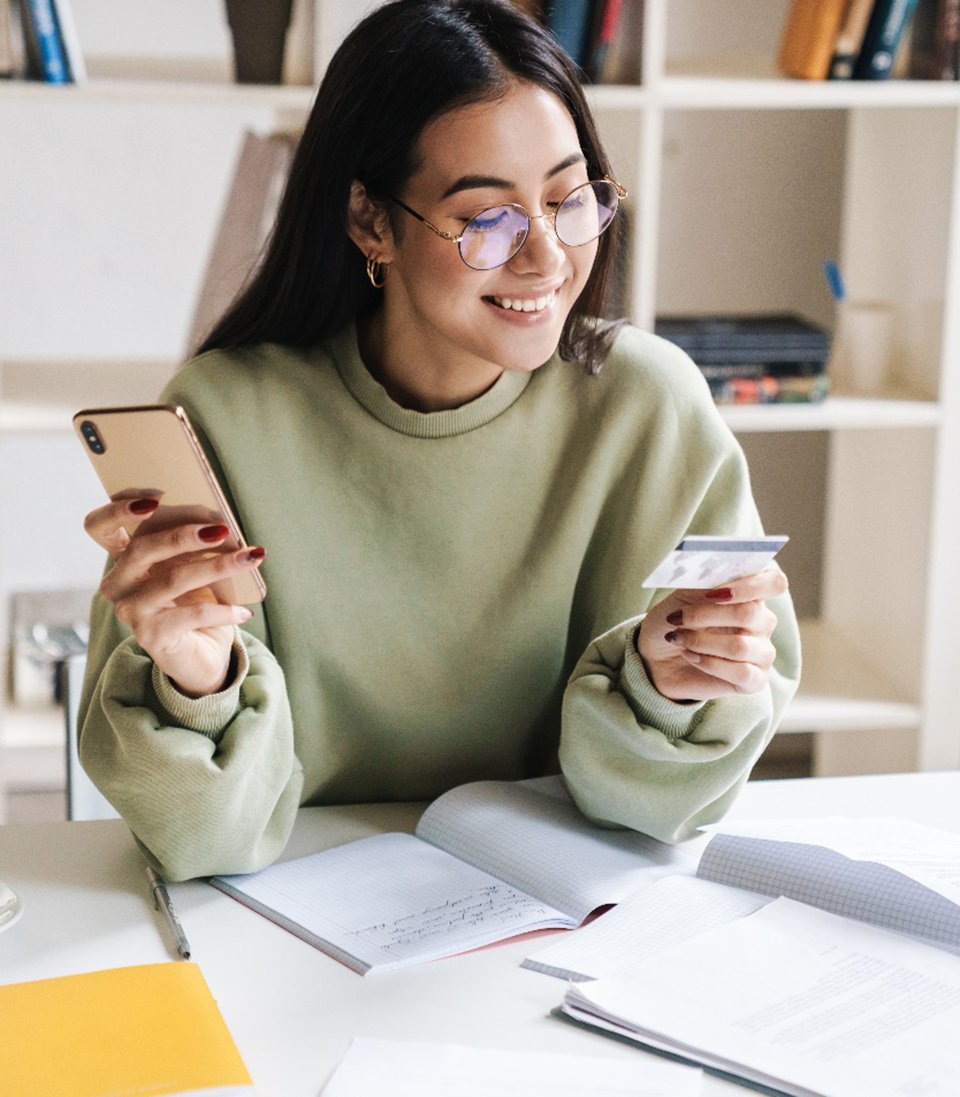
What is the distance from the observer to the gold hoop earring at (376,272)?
1.46 m

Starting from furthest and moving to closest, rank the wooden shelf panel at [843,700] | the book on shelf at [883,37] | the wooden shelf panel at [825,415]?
the wooden shelf panel at [843,700], the wooden shelf panel at [825,415], the book on shelf at [883,37]

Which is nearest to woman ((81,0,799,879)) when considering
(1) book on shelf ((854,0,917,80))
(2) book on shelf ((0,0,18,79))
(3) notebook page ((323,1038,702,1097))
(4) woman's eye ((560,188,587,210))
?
(4) woman's eye ((560,188,587,210))

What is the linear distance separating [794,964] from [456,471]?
1.97 ft

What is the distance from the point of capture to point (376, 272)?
1.48m

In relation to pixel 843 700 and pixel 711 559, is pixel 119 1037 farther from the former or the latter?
pixel 843 700

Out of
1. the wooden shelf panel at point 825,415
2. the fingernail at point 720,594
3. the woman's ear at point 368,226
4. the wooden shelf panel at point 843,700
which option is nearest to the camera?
the fingernail at point 720,594

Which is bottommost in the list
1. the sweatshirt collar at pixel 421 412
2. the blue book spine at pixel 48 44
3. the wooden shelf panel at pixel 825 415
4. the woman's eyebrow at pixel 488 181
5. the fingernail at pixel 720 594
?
the wooden shelf panel at pixel 825 415

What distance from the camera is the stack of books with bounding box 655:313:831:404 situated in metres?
2.38

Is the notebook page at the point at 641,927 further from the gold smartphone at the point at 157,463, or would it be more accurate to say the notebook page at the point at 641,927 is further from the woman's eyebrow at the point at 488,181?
the woman's eyebrow at the point at 488,181

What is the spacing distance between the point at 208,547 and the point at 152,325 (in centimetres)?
169

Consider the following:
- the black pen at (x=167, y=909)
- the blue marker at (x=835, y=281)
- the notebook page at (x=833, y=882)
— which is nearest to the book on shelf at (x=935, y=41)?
the blue marker at (x=835, y=281)

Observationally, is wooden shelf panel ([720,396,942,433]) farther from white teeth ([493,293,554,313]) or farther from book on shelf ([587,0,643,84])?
white teeth ([493,293,554,313])

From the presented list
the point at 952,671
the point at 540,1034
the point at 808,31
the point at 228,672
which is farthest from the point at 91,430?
the point at 952,671

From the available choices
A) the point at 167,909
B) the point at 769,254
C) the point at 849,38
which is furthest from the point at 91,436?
the point at 769,254
